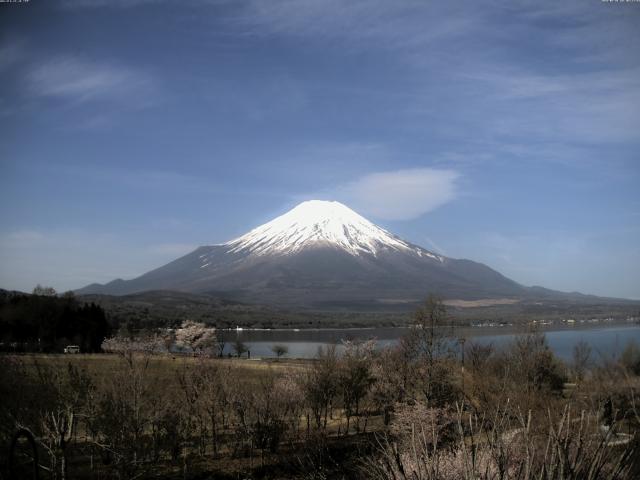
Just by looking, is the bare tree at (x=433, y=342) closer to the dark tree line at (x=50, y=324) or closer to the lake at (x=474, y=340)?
the lake at (x=474, y=340)

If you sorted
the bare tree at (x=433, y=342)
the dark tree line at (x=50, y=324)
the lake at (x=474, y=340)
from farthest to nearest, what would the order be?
the lake at (x=474, y=340), the dark tree line at (x=50, y=324), the bare tree at (x=433, y=342)

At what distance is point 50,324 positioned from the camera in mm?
60906

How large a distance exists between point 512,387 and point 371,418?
1194 centimetres

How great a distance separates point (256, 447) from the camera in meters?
20.3

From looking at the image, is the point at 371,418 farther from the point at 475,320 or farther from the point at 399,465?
the point at 475,320

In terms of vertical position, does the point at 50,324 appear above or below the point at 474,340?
above

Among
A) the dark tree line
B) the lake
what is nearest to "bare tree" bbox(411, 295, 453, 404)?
the lake

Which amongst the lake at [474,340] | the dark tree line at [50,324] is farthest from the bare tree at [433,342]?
the dark tree line at [50,324]

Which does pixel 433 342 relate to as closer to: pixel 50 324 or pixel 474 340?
pixel 474 340

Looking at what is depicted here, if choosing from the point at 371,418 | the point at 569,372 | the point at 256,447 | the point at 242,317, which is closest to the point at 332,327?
the point at 242,317

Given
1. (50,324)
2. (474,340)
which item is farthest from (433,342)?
(50,324)

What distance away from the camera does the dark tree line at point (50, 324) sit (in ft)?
190

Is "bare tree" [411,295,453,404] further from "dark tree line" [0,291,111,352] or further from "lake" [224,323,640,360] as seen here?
"dark tree line" [0,291,111,352]

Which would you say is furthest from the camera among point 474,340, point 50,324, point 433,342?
point 474,340
